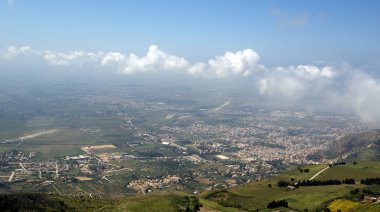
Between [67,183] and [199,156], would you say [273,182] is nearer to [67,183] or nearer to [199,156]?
[67,183]

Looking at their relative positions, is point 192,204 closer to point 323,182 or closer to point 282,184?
point 282,184

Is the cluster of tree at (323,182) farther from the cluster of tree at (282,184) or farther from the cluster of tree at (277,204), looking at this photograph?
the cluster of tree at (277,204)

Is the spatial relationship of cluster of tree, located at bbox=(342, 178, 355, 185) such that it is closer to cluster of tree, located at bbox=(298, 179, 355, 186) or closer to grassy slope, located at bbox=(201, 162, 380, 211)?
cluster of tree, located at bbox=(298, 179, 355, 186)

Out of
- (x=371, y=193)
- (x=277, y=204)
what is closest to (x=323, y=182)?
(x=371, y=193)

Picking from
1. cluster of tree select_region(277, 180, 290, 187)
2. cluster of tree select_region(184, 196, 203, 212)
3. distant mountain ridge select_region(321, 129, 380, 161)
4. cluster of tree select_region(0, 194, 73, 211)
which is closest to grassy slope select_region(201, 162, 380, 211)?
cluster of tree select_region(277, 180, 290, 187)

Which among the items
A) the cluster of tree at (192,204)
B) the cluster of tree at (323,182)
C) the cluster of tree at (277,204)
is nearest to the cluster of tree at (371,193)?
the cluster of tree at (277,204)

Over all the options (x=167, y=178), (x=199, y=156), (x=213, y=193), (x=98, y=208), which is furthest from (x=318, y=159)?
(x=98, y=208)

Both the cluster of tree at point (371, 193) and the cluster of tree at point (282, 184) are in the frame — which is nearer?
the cluster of tree at point (371, 193)
